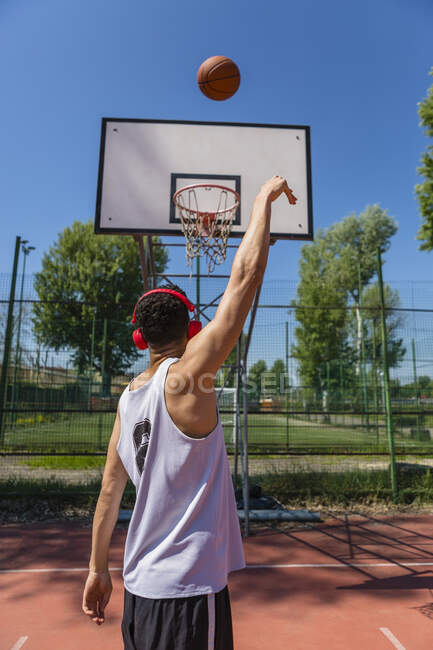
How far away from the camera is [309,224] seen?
5.50 metres

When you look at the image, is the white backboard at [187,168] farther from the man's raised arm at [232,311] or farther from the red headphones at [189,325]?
the man's raised arm at [232,311]

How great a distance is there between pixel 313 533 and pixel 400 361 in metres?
5.12

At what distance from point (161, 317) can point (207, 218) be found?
155 inches

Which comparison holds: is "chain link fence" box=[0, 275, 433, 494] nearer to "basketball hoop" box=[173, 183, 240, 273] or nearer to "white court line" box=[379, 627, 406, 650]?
"basketball hoop" box=[173, 183, 240, 273]

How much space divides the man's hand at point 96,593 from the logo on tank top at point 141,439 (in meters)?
0.46

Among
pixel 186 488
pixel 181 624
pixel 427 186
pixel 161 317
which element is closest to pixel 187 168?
pixel 161 317

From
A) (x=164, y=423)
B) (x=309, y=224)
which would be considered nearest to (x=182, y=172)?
(x=309, y=224)

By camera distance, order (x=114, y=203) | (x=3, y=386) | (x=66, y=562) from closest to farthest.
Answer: (x=66, y=562), (x=114, y=203), (x=3, y=386)

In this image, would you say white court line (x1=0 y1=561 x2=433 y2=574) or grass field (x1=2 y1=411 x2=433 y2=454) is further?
grass field (x1=2 y1=411 x2=433 y2=454)

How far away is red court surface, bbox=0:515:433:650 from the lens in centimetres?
317

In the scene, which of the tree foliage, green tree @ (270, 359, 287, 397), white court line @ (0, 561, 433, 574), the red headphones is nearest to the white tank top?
the red headphones

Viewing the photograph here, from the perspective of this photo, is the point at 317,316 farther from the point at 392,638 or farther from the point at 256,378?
the point at 392,638

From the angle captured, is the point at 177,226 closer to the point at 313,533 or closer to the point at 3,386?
the point at 3,386

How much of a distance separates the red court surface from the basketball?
206 inches
